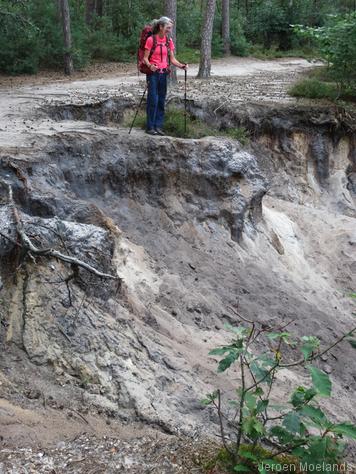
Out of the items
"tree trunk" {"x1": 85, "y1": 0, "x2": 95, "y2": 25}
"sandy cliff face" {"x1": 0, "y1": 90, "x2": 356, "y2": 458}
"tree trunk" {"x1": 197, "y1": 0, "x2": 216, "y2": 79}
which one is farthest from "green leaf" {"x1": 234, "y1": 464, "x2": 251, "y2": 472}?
"tree trunk" {"x1": 85, "y1": 0, "x2": 95, "y2": 25}

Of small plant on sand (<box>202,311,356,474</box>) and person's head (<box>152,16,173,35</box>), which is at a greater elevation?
person's head (<box>152,16,173,35</box>)

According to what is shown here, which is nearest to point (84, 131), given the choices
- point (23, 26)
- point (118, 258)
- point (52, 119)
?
point (52, 119)

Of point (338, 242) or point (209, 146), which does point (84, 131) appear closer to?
point (209, 146)

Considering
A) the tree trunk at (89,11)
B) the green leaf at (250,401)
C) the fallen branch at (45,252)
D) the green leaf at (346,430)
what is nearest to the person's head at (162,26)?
the fallen branch at (45,252)

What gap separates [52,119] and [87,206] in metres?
3.95

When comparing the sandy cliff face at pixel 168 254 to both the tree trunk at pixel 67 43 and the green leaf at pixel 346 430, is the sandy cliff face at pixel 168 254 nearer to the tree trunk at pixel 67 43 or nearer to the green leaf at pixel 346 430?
the green leaf at pixel 346 430

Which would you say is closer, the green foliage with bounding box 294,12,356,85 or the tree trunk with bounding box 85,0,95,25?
the green foliage with bounding box 294,12,356,85

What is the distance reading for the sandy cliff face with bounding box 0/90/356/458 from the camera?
17.3ft

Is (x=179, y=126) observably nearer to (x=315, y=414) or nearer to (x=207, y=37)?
(x=315, y=414)

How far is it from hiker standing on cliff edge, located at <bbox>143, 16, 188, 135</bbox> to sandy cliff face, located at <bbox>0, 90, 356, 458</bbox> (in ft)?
1.50

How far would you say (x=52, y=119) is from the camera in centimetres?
1062

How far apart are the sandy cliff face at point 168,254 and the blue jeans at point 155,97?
43 centimetres

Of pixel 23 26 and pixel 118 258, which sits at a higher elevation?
pixel 23 26

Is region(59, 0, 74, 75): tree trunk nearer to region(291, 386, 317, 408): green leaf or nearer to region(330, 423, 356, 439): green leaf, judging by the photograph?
region(291, 386, 317, 408): green leaf
